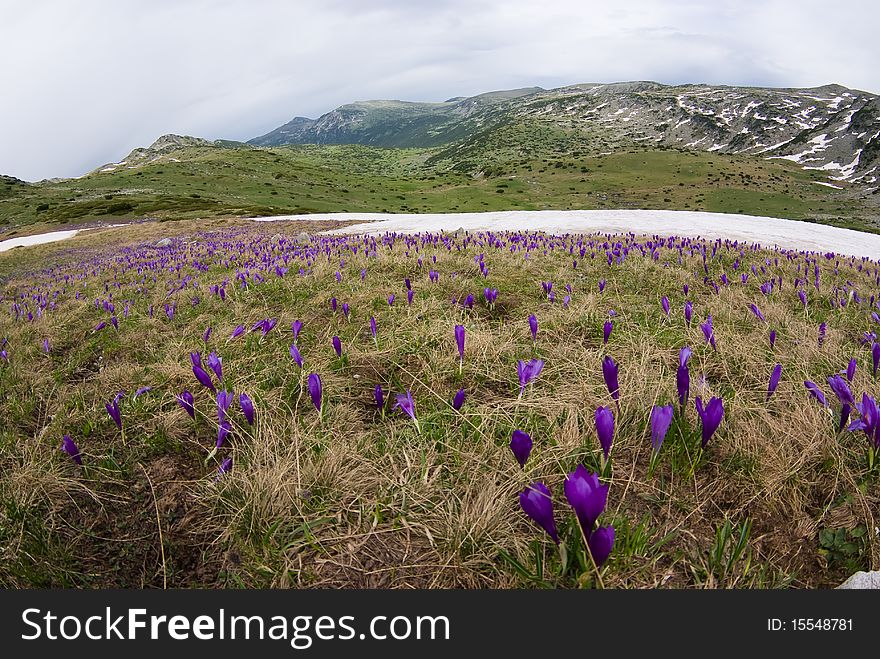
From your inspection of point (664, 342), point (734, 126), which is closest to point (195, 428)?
point (664, 342)

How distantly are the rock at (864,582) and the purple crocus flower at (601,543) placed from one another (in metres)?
0.85

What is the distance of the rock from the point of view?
1458 millimetres

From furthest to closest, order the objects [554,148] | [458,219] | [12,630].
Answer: [554,148] < [458,219] < [12,630]

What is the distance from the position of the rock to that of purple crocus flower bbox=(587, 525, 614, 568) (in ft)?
2.80

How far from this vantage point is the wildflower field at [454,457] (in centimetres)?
169

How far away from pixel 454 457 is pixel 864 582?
1.53 meters

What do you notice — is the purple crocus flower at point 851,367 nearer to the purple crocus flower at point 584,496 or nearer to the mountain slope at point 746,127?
the purple crocus flower at point 584,496

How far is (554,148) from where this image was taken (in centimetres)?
14875

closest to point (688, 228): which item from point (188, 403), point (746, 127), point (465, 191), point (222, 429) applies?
point (188, 403)

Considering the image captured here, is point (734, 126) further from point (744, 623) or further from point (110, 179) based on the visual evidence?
point (744, 623)

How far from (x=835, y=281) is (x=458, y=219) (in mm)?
18281

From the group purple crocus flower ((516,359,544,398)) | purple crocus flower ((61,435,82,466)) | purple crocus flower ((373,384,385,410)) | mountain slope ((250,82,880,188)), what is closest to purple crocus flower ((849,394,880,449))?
purple crocus flower ((516,359,544,398))

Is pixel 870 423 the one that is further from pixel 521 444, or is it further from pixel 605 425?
pixel 521 444

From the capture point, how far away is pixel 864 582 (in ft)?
4.83
